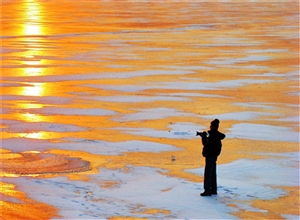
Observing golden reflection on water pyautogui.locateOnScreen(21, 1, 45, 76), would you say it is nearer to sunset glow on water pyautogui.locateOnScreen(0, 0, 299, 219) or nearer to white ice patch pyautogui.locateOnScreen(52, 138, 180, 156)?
sunset glow on water pyautogui.locateOnScreen(0, 0, 299, 219)

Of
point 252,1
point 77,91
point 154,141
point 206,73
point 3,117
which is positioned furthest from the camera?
point 252,1

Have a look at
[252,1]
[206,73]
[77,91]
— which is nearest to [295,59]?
[206,73]

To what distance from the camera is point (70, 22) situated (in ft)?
131

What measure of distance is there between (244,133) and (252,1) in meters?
53.3

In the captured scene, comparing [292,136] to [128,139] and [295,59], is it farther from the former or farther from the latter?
[295,59]

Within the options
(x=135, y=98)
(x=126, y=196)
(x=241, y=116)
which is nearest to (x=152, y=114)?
(x=241, y=116)

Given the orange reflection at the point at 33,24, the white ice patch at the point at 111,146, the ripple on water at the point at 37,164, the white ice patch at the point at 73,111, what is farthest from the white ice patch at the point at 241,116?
the orange reflection at the point at 33,24

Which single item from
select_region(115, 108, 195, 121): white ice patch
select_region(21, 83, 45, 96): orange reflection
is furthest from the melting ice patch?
select_region(21, 83, 45, 96): orange reflection

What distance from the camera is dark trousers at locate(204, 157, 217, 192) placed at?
28.1ft

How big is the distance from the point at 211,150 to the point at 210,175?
32cm

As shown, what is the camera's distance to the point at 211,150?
8547 mm

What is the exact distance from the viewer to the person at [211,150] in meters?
8.46

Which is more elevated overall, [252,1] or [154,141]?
[252,1]

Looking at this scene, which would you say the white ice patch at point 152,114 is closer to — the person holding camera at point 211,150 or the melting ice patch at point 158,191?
the melting ice patch at point 158,191
